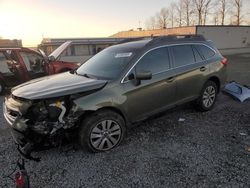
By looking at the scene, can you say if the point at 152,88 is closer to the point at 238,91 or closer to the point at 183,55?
the point at 183,55

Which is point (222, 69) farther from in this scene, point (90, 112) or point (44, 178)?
point (44, 178)

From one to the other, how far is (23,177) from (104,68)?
2.30 m

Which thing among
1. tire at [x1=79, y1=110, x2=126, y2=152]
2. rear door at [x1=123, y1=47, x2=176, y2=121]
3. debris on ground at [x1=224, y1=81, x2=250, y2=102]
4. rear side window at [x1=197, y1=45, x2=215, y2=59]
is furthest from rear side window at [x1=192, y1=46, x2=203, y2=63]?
tire at [x1=79, y1=110, x2=126, y2=152]

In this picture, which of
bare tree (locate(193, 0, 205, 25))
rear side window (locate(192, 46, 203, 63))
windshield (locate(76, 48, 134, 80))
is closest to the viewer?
windshield (locate(76, 48, 134, 80))

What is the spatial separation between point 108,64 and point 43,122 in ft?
5.47

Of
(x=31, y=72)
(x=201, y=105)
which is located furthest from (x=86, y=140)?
(x=31, y=72)

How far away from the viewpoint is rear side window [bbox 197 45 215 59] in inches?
212

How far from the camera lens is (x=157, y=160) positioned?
3586mm

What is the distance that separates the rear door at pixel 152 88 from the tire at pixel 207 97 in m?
1.02

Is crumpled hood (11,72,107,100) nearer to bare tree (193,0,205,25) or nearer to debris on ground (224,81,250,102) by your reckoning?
debris on ground (224,81,250,102)

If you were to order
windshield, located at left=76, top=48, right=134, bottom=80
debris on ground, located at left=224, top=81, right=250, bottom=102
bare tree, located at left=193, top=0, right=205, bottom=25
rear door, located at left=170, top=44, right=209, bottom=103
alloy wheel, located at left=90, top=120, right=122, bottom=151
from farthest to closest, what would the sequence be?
bare tree, located at left=193, top=0, right=205, bottom=25
debris on ground, located at left=224, top=81, right=250, bottom=102
rear door, located at left=170, top=44, right=209, bottom=103
windshield, located at left=76, top=48, right=134, bottom=80
alloy wheel, located at left=90, top=120, right=122, bottom=151

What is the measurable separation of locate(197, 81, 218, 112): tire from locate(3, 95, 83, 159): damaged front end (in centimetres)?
306

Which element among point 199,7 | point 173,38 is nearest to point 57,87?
point 173,38

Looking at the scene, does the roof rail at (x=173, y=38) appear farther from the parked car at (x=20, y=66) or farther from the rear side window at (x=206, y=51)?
Answer: the parked car at (x=20, y=66)
